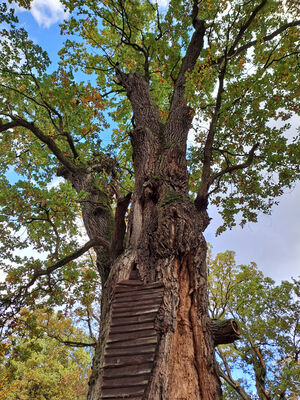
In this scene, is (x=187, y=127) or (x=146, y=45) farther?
(x=146, y=45)

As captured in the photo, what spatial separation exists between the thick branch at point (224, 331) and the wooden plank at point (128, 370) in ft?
2.71

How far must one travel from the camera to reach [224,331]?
239 centimetres

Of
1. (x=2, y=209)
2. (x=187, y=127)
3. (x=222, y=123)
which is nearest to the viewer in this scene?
(x=187, y=127)

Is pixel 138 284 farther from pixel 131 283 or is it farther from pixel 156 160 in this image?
pixel 156 160

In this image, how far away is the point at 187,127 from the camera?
5.11 metres

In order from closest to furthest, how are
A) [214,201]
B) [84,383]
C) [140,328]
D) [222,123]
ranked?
[140,328] → [222,123] → [214,201] → [84,383]

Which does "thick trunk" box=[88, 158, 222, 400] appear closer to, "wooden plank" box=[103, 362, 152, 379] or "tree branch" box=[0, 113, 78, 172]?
"wooden plank" box=[103, 362, 152, 379]

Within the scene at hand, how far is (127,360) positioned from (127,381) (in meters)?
0.15

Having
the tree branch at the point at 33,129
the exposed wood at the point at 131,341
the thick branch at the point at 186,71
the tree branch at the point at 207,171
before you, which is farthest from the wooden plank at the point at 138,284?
the tree branch at the point at 33,129

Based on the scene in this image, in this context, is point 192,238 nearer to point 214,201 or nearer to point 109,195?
point 109,195

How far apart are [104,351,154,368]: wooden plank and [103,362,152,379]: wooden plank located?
22mm

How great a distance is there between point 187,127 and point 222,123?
1.63 m

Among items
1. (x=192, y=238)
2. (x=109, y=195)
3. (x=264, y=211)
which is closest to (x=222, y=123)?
(x=264, y=211)

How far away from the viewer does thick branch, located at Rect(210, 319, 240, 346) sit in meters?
2.38
